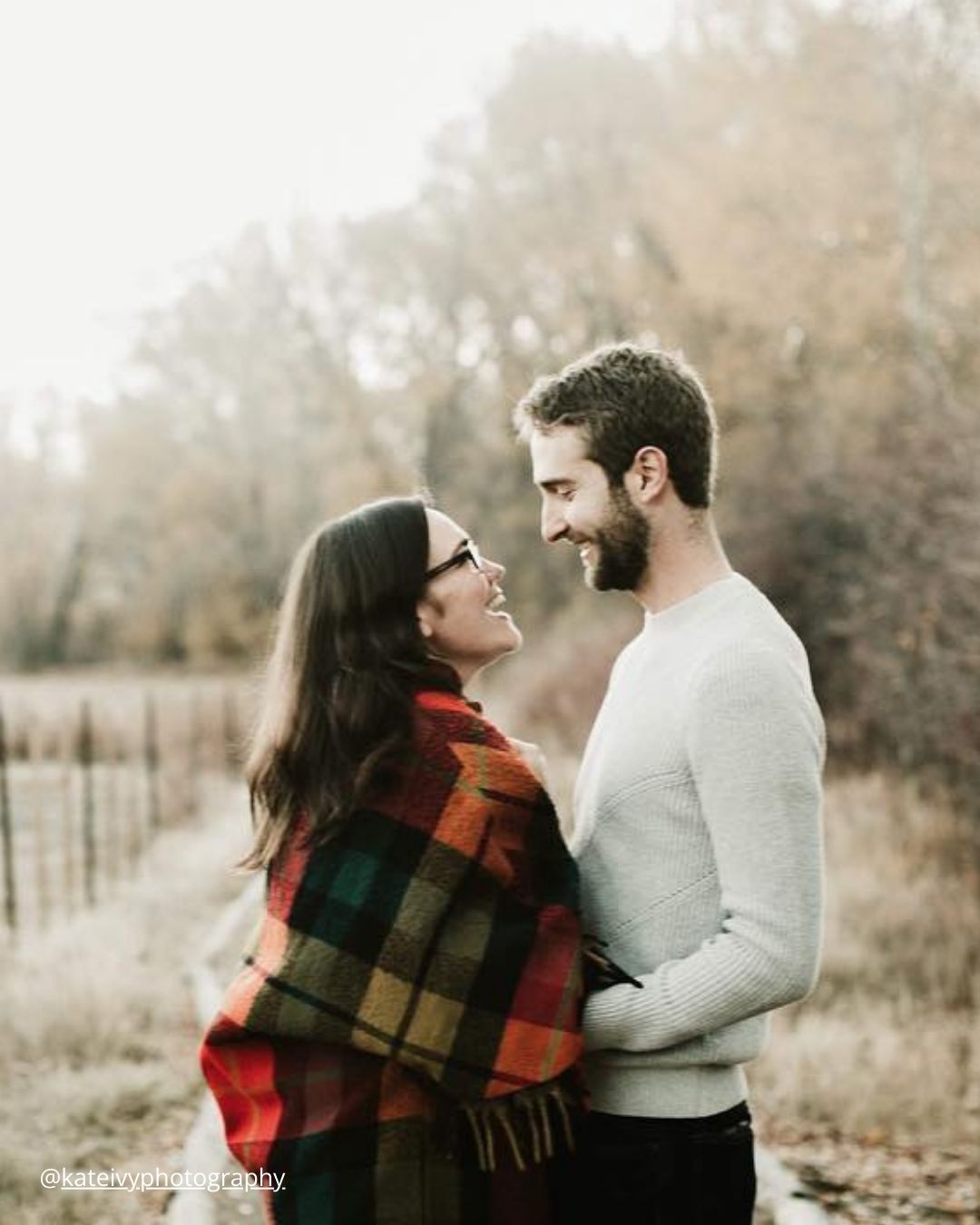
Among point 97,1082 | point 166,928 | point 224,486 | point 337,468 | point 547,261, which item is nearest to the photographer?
point 97,1082

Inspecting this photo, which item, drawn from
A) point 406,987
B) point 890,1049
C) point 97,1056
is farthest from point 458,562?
point 97,1056

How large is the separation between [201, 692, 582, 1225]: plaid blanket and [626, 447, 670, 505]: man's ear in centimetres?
58

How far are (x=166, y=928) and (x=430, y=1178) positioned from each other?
320 inches

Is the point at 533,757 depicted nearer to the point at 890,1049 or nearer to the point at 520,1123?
the point at 520,1123

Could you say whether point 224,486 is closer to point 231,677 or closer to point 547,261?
point 231,677

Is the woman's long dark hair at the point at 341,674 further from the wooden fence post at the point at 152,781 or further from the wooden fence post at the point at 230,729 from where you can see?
the wooden fence post at the point at 230,729

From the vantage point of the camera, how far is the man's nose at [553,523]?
2.66 metres

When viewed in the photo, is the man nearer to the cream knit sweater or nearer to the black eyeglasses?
the cream knit sweater

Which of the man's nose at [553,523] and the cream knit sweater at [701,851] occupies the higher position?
the man's nose at [553,523]

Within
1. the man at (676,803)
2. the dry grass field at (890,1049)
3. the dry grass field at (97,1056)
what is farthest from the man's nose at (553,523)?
the dry grass field at (97,1056)

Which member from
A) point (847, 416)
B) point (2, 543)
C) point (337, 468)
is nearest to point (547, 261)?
→ point (337, 468)

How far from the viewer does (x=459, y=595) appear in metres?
2.75

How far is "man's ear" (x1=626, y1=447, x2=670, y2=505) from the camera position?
2.56m

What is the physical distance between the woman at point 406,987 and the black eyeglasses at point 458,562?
273mm
